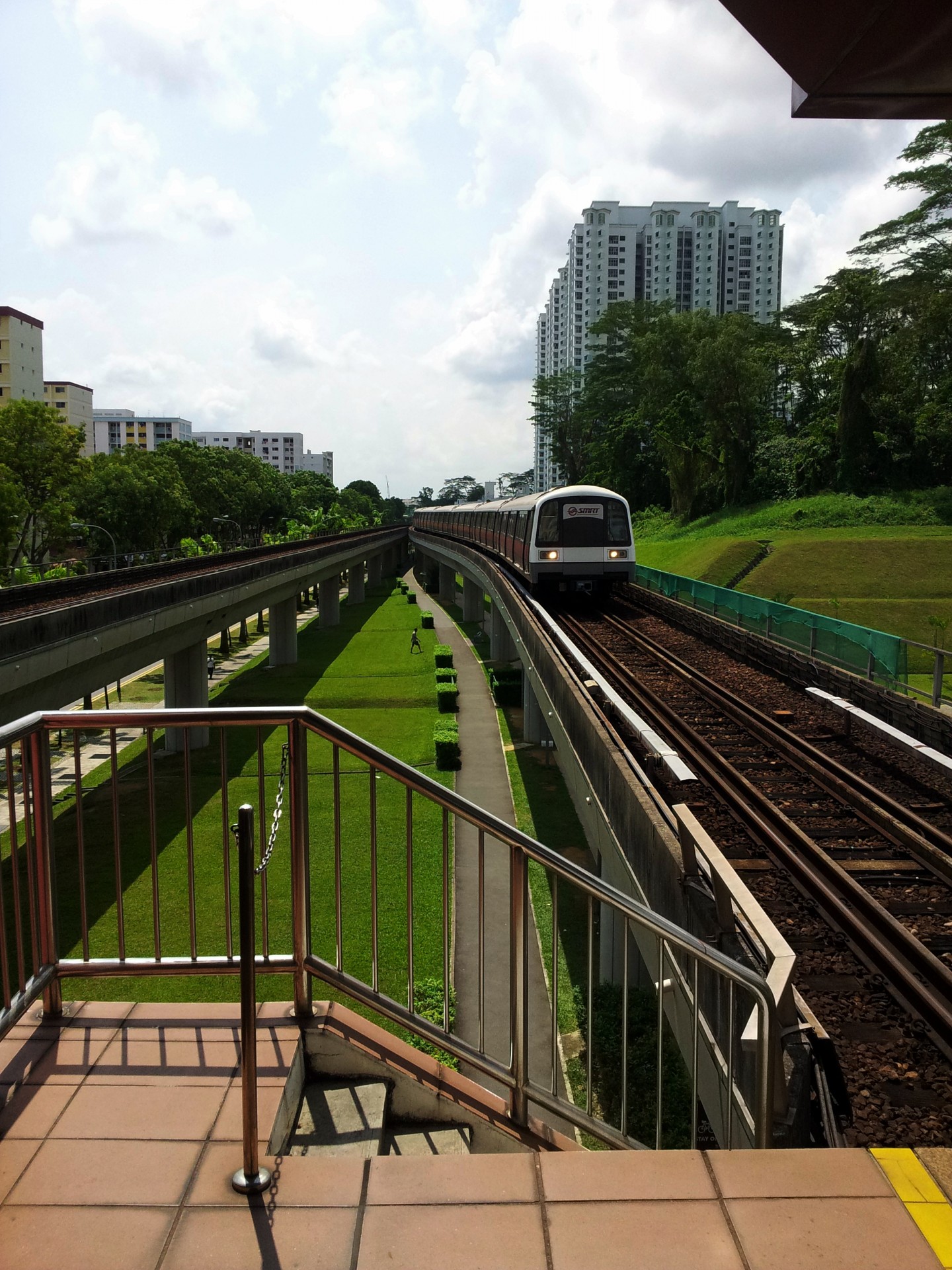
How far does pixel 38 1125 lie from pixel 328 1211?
111cm

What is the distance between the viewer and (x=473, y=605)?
5400 cm

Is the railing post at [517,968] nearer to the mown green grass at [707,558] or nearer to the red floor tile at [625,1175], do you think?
the red floor tile at [625,1175]

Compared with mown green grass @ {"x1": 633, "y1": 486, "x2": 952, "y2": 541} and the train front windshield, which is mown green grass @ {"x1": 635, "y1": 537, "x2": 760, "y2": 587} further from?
the train front windshield

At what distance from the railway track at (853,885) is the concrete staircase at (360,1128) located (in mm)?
2055

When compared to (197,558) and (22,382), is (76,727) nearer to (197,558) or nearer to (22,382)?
(197,558)

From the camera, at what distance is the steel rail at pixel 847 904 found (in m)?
5.62

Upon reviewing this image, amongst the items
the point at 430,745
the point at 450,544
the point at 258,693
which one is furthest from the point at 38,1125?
the point at 450,544

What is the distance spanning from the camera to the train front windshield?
23.2 meters

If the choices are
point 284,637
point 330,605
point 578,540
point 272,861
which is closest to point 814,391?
point 330,605

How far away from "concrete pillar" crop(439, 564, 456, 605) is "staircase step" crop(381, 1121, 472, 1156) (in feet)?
212

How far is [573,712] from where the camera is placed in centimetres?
1139

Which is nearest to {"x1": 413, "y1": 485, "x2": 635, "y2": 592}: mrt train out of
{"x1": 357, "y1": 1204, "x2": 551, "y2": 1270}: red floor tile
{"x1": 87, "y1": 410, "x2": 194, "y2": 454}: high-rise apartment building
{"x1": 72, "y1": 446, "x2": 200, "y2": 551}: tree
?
{"x1": 357, "y1": 1204, "x2": 551, "y2": 1270}: red floor tile

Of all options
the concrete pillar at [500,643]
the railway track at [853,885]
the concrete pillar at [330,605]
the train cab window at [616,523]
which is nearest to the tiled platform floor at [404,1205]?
the railway track at [853,885]

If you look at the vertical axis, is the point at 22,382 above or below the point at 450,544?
above
